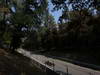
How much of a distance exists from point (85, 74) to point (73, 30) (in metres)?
Answer: 27.4

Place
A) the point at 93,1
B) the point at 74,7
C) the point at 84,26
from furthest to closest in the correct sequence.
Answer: the point at 84,26, the point at 74,7, the point at 93,1

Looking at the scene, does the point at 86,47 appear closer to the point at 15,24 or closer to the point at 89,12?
the point at 15,24

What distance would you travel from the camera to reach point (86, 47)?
139 feet

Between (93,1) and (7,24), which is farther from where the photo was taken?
(7,24)

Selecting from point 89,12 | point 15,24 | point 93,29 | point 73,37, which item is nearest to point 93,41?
point 93,29

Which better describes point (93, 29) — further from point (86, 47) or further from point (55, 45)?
point (55, 45)

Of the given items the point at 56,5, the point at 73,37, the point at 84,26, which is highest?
the point at 56,5

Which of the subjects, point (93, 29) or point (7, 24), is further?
point (93, 29)

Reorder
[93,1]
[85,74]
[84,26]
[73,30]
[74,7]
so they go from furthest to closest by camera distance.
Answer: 1. [73,30]
2. [84,26]
3. [85,74]
4. [74,7]
5. [93,1]

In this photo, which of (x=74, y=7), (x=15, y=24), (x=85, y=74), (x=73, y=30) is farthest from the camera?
(x=73, y=30)

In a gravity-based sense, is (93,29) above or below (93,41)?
above

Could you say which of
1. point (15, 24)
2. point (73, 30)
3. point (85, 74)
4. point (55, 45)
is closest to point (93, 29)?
point (73, 30)

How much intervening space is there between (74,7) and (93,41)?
2814 centimetres

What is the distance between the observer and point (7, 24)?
33.8 m
